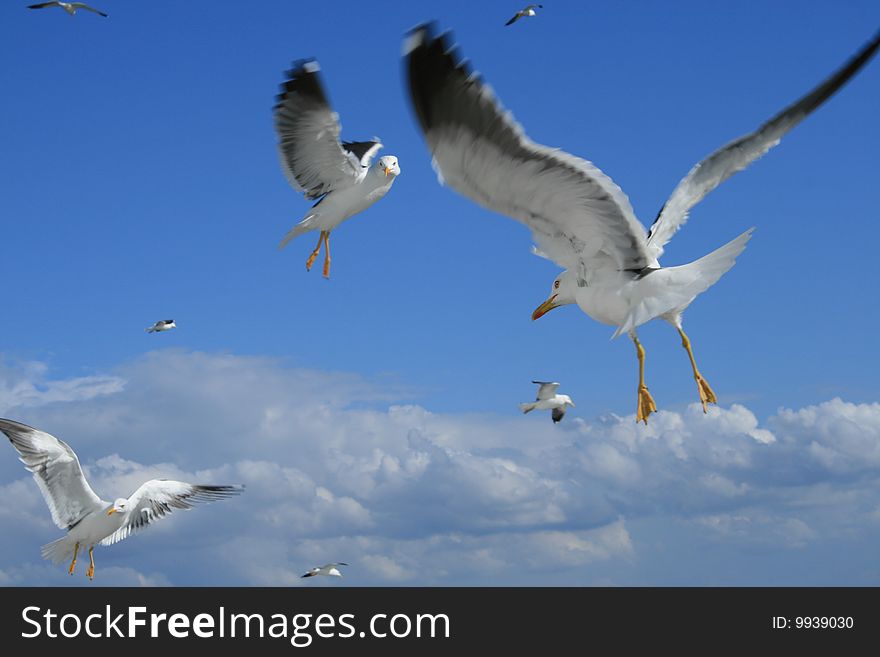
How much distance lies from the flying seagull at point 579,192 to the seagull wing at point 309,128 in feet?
21.1

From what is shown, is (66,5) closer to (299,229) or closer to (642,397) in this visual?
(299,229)

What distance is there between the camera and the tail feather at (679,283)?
8773 millimetres

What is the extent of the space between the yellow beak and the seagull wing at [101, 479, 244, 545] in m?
8.07

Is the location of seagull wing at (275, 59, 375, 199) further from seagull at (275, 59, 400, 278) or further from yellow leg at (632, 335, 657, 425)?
yellow leg at (632, 335, 657, 425)

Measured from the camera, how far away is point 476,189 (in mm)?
7887

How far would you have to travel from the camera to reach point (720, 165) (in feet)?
35.5

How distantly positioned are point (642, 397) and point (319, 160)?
794 centimetres

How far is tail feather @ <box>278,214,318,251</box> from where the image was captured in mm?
16370

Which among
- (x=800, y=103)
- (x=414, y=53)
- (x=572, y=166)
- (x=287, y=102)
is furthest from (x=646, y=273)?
(x=287, y=102)

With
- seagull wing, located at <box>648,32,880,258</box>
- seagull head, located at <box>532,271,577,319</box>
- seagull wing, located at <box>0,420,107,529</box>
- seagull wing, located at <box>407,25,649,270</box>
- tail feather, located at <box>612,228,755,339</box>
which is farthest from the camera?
seagull wing, located at <box>0,420,107,529</box>

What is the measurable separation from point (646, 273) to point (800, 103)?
2787 millimetres

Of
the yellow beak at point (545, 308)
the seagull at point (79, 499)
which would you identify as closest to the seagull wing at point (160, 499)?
the seagull at point (79, 499)

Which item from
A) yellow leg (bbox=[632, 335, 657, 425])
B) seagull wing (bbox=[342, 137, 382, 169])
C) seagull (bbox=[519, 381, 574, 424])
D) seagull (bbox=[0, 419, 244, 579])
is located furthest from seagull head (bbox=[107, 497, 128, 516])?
yellow leg (bbox=[632, 335, 657, 425])

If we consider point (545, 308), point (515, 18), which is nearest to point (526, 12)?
point (515, 18)
